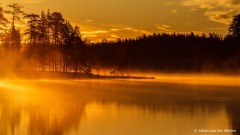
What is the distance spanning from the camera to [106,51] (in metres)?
168

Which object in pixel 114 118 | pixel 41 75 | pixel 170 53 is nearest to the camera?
pixel 114 118

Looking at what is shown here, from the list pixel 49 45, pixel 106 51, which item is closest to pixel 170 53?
pixel 106 51

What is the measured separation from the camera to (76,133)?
1753cm

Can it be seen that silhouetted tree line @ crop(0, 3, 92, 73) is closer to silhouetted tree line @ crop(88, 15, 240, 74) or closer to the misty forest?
the misty forest

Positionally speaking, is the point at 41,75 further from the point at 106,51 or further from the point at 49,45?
the point at 106,51

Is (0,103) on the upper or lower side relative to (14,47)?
lower

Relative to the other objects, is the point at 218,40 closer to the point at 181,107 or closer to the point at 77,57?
the point at 77,57

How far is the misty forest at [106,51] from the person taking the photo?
3312 inches

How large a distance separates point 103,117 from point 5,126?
17.9 feet

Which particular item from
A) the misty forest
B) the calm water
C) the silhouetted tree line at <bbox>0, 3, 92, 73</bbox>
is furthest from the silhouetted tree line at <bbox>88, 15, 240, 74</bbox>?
the calm water

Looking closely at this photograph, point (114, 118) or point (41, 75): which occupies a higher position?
point (41, 75)

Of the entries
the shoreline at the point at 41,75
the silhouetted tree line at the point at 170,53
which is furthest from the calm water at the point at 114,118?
the silhouetted tree line at the point at 170,53

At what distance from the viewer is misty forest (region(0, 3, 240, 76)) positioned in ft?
276

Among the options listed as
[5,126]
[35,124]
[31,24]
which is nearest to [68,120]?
[35,124]
